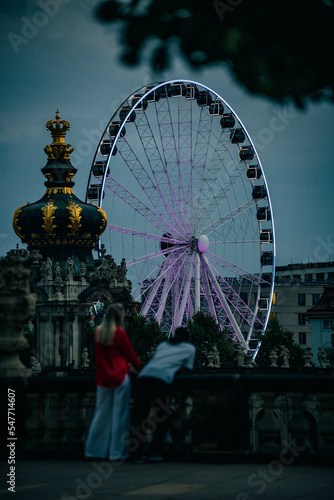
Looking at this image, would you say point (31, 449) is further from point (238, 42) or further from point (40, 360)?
point (40, 360)

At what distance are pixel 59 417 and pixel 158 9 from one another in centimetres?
829

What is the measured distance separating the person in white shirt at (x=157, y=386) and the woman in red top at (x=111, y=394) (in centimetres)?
32

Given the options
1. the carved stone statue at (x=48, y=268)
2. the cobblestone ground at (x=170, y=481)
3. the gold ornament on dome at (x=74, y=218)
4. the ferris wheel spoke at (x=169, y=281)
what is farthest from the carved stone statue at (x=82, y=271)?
the cobblestone ground at (x=170, y=481)

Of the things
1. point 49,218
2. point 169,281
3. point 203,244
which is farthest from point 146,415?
point 169,281

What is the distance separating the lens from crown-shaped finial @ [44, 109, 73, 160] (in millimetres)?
50688

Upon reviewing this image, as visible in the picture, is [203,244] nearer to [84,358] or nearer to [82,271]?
[82,271]

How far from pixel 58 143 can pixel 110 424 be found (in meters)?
37.6

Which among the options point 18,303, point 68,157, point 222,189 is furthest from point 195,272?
point 18,303

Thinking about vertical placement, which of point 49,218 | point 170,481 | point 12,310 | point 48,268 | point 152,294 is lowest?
point 170,481

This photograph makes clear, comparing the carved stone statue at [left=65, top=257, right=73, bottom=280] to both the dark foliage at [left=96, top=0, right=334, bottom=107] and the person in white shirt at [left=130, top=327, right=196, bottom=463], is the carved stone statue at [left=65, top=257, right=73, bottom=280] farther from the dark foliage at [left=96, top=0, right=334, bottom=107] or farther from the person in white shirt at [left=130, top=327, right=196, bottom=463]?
the dark foliage at [left=96, top=0, right=334, bottom=107]

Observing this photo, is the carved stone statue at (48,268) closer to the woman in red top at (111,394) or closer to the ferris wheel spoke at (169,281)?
the ferris wheel spoke at (169,281)

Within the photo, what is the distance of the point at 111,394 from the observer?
14359 mm

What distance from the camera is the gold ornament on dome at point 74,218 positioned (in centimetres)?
5028

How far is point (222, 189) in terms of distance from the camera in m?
70.4
